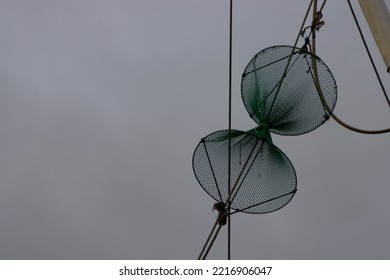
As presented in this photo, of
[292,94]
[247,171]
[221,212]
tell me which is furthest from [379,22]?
[221,212]

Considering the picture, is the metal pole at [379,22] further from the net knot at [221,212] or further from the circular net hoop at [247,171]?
the net knot at [221,212]

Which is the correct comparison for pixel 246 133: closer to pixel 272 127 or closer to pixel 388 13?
pixel 272 127

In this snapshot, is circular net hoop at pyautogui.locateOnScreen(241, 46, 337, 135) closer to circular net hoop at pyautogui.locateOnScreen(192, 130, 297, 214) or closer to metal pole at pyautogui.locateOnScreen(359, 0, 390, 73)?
circular net hoop at pyautogui.locateOnScreen(192, 130, 297, 214)

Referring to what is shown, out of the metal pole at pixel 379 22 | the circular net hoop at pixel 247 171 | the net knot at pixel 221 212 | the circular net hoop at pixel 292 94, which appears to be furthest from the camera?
the circular net hoop at pixel 292 94

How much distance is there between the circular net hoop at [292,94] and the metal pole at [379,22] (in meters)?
1.45

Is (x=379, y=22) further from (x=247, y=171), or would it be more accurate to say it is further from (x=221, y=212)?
(x=221, y=212)

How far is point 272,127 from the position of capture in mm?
6789

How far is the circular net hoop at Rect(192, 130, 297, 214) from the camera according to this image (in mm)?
6555

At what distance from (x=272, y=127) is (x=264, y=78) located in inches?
31.6

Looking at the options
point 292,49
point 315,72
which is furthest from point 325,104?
point 292,49

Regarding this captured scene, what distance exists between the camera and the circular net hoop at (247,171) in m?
6.55

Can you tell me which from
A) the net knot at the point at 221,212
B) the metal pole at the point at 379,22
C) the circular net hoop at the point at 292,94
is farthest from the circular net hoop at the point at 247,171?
the metal pole at the point at 379,22

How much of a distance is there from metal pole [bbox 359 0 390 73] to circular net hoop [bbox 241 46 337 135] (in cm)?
145
